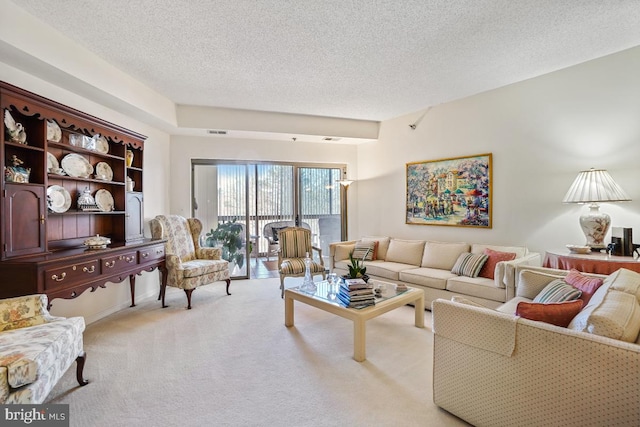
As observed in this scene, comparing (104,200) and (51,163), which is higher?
(51,163)

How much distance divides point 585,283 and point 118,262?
4144 mm

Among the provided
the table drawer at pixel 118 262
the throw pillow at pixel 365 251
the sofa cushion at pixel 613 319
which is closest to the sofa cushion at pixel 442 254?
the throw pillow at pixel 365 251

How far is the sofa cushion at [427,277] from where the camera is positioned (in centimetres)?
371

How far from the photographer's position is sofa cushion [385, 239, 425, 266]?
14.9 ft

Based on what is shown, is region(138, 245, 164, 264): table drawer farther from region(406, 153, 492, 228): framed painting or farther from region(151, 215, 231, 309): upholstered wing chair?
region(406, 153, 492, 228): framed painting

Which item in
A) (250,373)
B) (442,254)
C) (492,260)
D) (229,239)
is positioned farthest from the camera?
(229,239)

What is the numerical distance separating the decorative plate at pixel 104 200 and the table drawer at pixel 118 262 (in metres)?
0.62

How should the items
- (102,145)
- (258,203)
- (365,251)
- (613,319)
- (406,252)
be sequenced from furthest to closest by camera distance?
(258,203)
(365,251)
(406,252)
(102,145)
(613,319)

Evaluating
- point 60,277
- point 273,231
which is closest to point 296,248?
point 273,231

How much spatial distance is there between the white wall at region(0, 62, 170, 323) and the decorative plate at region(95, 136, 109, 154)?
1.16 ft

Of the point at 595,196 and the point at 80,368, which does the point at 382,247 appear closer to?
the point at 595,196

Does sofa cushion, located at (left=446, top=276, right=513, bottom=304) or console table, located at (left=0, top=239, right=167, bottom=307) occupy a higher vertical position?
console table, located at (left=0, top=239, right=167, bottom=307)

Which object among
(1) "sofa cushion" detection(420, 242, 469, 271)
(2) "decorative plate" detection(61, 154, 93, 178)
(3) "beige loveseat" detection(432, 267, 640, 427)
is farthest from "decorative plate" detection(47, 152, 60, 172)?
(1) "sofa cushion" detection(420, 242, 469, 271)

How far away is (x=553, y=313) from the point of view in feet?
5.50
